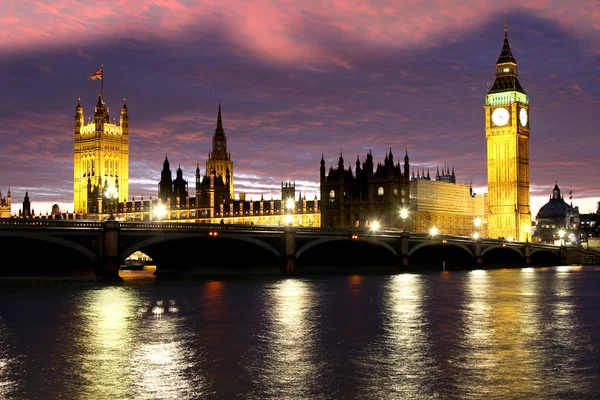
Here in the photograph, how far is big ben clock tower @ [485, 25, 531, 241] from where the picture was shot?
167625mm

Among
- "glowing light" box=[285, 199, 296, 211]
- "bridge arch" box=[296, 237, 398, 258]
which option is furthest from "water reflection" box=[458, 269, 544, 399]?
"glowing light" box=[285, 199, 296, 211]

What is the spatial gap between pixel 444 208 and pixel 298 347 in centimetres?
13752

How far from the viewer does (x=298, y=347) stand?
92.9 feet

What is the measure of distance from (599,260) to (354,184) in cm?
4904

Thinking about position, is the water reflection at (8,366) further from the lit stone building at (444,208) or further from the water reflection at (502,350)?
the lit stone building at (444,208)

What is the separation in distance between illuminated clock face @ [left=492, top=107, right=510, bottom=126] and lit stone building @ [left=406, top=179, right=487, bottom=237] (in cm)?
1641

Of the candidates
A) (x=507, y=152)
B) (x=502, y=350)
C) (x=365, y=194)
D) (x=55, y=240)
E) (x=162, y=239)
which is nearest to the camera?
(x=502, y=350)

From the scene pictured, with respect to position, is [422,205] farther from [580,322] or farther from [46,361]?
[46,361]

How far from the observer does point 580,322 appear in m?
36.8

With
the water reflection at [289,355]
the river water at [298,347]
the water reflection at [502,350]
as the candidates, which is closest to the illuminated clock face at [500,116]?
the river water at [298,347]

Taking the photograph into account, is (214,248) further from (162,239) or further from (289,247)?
(162,239)

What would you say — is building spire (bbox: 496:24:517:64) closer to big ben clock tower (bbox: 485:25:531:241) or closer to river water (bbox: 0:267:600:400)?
big ben clock tower (bbox: 485:25:531:241)

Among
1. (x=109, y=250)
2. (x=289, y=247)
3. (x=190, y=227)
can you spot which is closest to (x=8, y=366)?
(x=109, y=250)

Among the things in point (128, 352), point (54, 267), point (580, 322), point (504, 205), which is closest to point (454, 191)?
point (504, 205)
